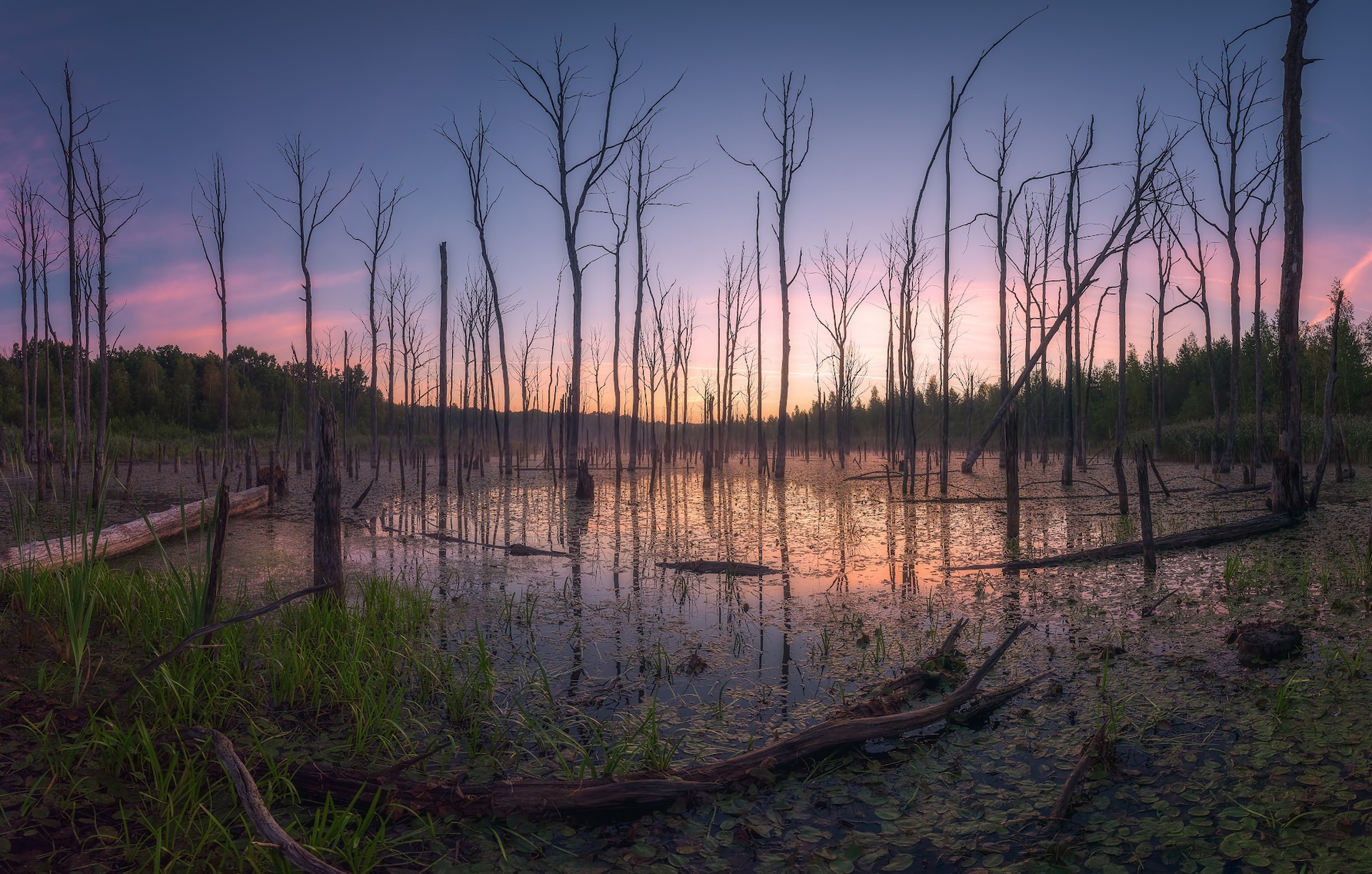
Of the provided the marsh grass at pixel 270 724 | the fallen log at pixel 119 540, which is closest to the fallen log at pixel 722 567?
the marsh grass at pixel 270 724

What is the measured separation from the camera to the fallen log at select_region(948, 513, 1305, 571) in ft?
19.1

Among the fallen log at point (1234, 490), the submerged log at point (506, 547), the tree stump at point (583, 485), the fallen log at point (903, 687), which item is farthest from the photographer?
the tree stump at point (583, 485)

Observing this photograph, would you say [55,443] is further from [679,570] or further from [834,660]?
[834,660]

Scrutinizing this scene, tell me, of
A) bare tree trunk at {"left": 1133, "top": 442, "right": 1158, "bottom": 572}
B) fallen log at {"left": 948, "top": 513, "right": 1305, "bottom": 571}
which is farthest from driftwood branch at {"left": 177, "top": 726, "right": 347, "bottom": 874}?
bare tree trunk at {"left": 1133, "top": 442, "right": 1158, "bottom": 572}

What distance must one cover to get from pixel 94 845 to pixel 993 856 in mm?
2835

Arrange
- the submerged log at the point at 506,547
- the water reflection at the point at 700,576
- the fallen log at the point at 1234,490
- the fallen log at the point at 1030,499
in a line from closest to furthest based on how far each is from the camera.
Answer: the water reflection at the point at 700,576 < the submerged log at the point at 506,547 < the fallen log at the point at 1234,490 < the fallen log at the point at 1030,499

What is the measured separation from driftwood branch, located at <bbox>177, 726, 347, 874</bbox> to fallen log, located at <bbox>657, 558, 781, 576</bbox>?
417 centimetres

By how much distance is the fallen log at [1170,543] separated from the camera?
581cm

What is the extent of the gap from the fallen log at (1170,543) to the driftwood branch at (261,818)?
556cm

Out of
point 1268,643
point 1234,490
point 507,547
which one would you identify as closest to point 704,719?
point 1268,643

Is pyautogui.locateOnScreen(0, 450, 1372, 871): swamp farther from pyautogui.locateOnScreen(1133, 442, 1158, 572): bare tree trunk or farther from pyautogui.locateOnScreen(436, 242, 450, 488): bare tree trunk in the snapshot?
pyautogui.locateOnScreen(436, 242, 450, 488): bare tree trunk

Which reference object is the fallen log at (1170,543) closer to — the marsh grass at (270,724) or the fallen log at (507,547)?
the marsh grass at (270,724)

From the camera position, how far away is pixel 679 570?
20.2ft

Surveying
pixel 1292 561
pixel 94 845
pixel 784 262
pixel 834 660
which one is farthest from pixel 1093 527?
pixel 784 262
